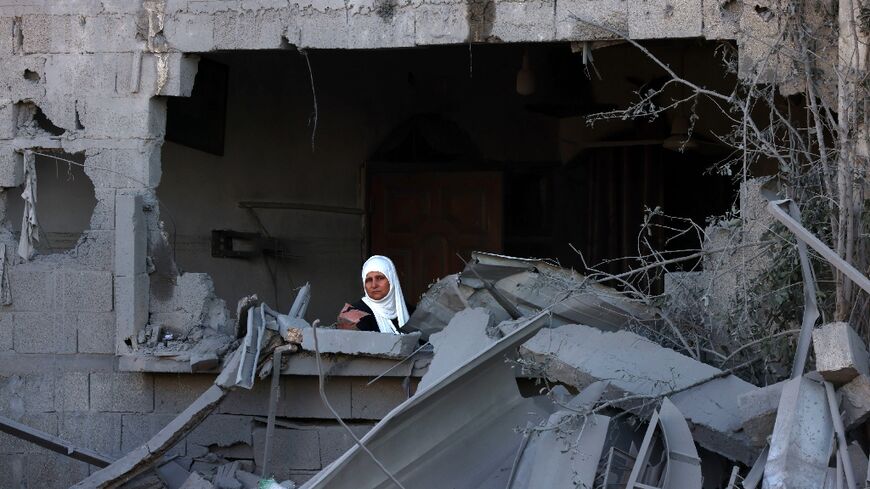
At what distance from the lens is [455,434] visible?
5.83 metres

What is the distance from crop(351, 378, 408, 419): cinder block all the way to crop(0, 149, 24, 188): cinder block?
8.26ft

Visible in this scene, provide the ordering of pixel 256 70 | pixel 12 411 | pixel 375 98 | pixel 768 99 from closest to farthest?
pixel 768 99, pixel 12 411, pixel 256 70, pixel 375 98

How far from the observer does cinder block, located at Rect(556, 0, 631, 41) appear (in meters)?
6.91

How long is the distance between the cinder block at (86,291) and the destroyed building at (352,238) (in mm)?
15

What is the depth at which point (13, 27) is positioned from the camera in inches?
305

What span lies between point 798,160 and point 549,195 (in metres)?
4.45

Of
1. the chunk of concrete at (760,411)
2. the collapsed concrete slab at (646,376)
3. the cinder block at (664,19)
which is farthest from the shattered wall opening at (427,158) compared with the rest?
the chunk of concrete at (760,411)

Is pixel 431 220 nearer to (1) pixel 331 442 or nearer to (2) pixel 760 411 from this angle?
(1) pixel 331 442

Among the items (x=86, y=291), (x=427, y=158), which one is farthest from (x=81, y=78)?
(x=427, y=158)

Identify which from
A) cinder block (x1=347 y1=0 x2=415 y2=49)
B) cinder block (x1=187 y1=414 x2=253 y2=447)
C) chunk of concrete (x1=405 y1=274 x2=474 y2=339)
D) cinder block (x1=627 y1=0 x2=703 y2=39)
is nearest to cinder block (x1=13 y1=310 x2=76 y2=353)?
cinder block (x1=187 y1=414 x2=253 y2=447)

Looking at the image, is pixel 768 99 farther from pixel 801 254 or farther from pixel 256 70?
→ pixel 256 70

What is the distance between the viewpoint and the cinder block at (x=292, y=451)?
7.37 metres

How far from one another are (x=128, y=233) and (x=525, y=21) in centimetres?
270

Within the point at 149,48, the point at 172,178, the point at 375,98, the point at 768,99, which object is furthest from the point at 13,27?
the point at 768,99
